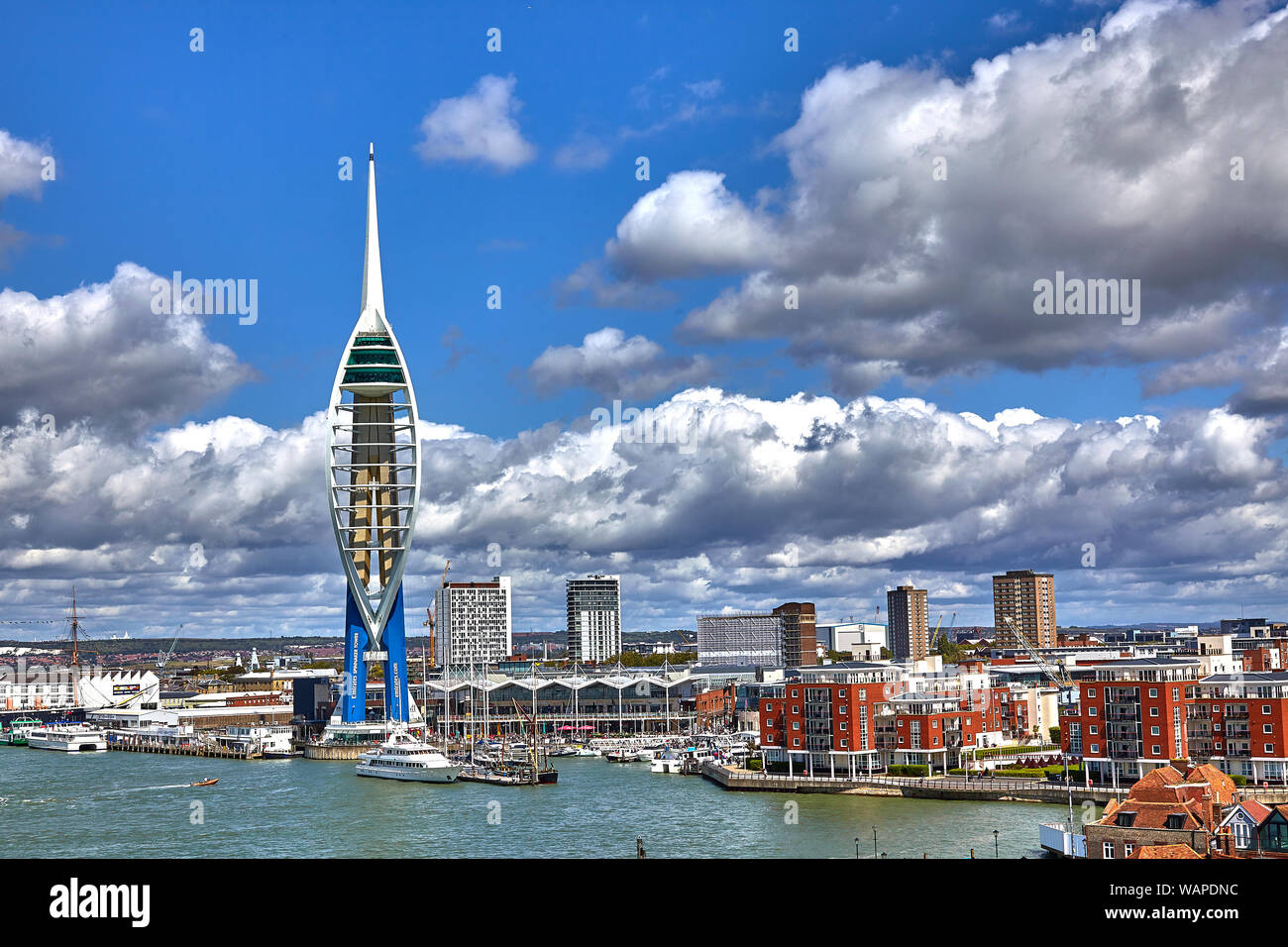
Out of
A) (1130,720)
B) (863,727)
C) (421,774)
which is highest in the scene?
A: (1130,720)

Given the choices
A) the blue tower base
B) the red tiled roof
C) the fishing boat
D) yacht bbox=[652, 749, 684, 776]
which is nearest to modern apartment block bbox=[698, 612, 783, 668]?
the fishing boat

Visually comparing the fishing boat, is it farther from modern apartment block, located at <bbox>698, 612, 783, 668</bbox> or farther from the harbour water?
modern apartment block, located at <bbox>698, 612, 783, 668</bbox>

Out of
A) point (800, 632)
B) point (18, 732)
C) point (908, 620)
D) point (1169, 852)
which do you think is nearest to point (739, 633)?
point (908, 620)

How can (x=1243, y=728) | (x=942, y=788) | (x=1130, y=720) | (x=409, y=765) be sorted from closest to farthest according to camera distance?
(x=1243, y=728), (x=1130, y=720), (x=942, y=788), (x=409, y=765)

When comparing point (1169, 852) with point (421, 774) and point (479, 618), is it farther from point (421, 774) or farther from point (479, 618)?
point (479, 618)

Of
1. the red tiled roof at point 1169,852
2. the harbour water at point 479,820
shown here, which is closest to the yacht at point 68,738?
the harbour water at point 479,820
